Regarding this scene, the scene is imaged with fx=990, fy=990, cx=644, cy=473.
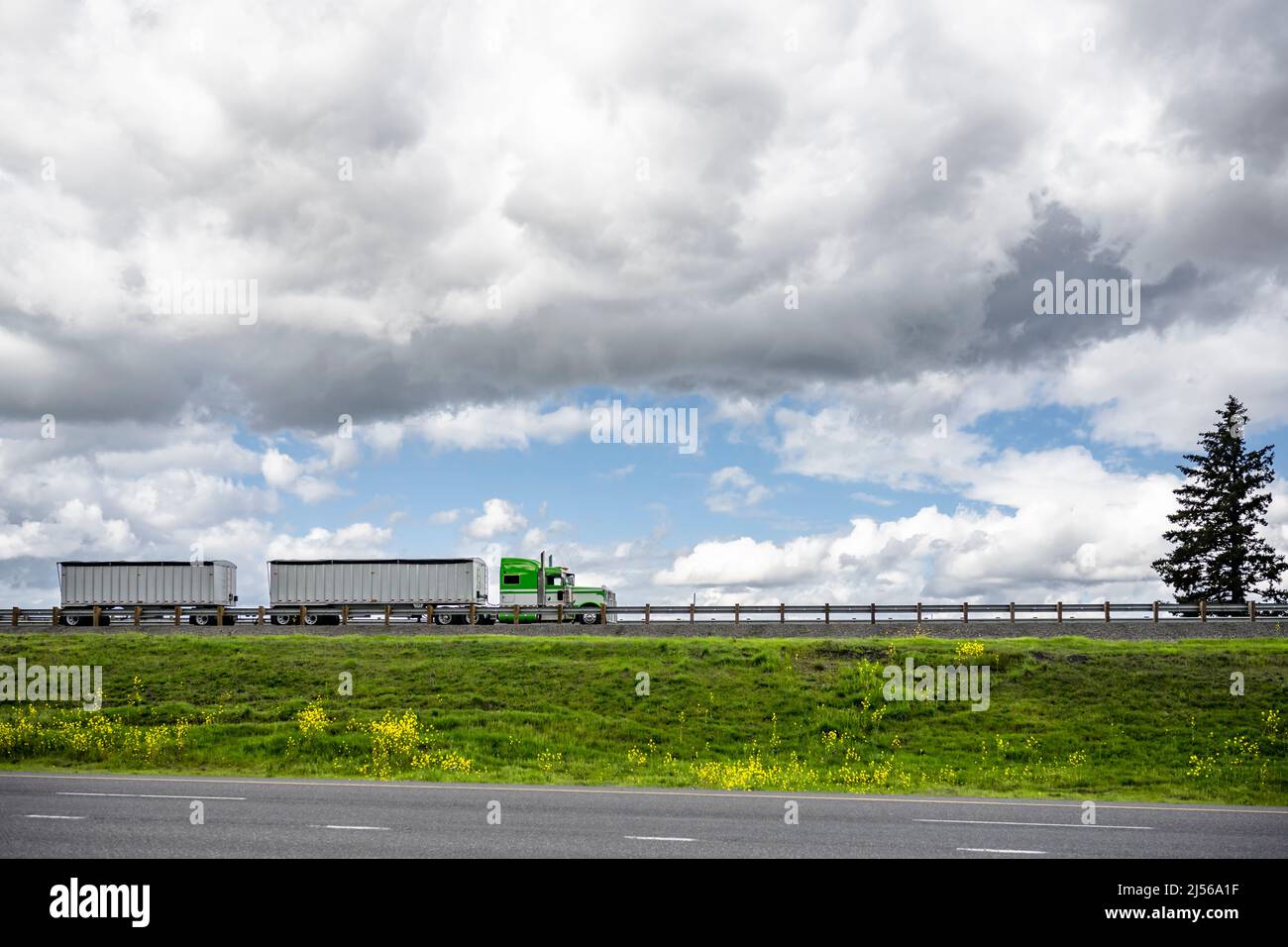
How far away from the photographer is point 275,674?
30219 mm

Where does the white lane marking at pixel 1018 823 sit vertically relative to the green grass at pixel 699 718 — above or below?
above

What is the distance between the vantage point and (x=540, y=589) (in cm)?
4684

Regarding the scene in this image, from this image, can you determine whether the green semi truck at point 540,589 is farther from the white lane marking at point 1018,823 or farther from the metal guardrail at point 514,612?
the white lane marking at point 1018,823

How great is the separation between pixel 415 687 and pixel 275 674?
16.8ft

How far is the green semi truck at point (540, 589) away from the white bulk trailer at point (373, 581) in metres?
1.53

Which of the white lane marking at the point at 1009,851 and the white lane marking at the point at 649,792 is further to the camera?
the white lane marking at the point at 649,792

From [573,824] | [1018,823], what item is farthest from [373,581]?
[1018,823]

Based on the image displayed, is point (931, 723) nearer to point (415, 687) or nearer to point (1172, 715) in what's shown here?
point (1172, 715)

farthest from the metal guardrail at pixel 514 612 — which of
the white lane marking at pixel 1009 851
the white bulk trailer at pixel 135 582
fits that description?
the white lane marking at pixel 1009 851

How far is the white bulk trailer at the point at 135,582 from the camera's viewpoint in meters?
47.9

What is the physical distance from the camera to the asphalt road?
10.1 meters

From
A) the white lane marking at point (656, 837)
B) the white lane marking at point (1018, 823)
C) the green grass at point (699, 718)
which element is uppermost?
the white lane marking at point (656, 837)
